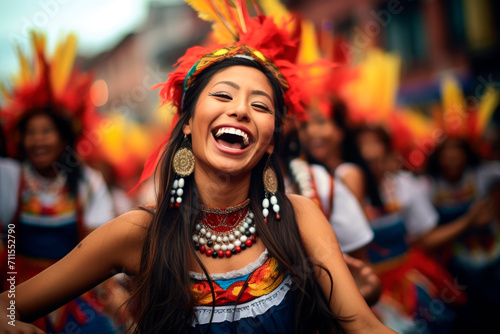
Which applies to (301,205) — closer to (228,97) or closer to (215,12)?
(228,97)

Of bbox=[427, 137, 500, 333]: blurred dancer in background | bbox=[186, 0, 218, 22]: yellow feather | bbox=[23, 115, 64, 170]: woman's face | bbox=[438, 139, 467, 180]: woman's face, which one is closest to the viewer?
bbox=[186, 0, 218, 22]: yellow feather

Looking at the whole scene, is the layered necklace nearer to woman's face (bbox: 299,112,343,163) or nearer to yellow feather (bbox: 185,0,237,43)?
yellow feather (bbox: 185,0,237,43)

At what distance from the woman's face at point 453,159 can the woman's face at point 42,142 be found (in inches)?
189

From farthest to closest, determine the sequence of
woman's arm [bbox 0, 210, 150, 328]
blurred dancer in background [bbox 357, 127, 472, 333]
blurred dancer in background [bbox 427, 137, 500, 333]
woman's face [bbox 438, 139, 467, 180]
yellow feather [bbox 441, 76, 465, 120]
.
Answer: yellow feather [bbox 441, 76, 465, 120] → woman's face [bbox 438, 139, 467, 180] → blurred dancer in background [bbox 427, 137, 500, 333] → blurred dancer in background [bbox 357, 127, 472, 333] → woman's arm [bbox 0, 210, 150, 328]

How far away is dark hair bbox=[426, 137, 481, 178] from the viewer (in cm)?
586

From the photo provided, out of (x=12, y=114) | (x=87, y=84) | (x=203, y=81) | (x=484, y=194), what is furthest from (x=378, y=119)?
(x=12, y=114)

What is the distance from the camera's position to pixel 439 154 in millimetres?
5879

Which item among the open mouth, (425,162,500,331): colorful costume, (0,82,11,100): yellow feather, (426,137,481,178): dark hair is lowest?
(425,162,500,331): colorful costume

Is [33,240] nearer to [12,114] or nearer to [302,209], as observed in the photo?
A: [12,114]

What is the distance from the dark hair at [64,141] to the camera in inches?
155

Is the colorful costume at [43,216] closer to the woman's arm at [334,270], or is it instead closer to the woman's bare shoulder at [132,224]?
the woman's bare shoulder at [132,224]

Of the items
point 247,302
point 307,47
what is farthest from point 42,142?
point 247,302

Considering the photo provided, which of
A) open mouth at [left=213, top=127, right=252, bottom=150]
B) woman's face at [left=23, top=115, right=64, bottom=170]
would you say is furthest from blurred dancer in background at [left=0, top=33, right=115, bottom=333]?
open mouth at [left=213, top=127, right=252, bottom=150]

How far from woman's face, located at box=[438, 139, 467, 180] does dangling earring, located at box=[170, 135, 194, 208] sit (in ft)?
15.8
